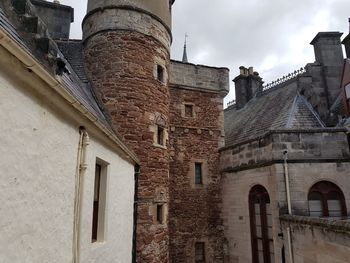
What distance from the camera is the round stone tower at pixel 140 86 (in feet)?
30.5

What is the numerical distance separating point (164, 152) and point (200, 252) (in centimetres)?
476

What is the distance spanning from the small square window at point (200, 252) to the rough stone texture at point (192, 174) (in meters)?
0.17

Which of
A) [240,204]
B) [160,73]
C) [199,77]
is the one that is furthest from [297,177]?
[199,77]

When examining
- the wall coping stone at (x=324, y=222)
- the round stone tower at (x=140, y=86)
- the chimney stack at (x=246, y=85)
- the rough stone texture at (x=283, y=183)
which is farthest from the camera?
the chimney stack at (x=246, y=85)

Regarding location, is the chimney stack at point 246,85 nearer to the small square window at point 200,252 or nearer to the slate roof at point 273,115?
the slate roof at point 273,115

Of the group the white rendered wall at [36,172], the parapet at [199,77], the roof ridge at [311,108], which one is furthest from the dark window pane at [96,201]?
the roof ridge at [311,108]

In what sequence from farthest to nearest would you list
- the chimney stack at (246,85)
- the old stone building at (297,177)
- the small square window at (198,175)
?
the chimney stack at (246,85)
the small square window at (198,175)
the old stone building at (297,177)

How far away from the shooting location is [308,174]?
385 inches

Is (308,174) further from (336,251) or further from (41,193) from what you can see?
(41,193)

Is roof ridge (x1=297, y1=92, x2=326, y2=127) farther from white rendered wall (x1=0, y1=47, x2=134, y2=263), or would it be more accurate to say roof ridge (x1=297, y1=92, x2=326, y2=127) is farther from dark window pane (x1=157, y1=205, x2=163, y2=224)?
white rendered wall (x1=0, y1=47, x2=134, y2=263)

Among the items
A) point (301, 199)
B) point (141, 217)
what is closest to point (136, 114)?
point (141, 217)

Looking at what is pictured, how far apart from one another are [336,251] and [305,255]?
1485 millimetres

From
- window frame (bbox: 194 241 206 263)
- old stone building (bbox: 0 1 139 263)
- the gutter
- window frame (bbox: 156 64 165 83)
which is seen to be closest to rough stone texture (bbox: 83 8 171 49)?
window frame (bbox: 156 64 165 83)

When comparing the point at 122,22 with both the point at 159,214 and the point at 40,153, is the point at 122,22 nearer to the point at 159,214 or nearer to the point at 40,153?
the point at 159,214
